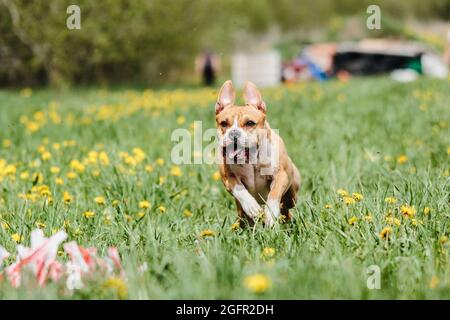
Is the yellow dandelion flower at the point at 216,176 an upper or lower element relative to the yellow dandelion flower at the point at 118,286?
upper

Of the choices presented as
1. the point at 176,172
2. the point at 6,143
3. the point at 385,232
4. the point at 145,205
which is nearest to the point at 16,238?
the point at 145,205

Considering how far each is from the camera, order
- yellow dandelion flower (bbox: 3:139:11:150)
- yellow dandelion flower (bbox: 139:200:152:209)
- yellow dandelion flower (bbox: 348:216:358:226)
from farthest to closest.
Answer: yellow dandelion flower (bbox: 3:139:11:150), yellow dandelion flower (bbox: 139:200:152:209), yellow dandelion flower (bbox: 348:216:358:226)

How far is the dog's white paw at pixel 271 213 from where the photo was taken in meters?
3.20

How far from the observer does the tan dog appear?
126 inches

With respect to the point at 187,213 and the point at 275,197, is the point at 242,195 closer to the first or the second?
the point at 275,197

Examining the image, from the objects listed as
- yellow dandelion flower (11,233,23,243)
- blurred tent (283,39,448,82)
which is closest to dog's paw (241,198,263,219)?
yellow dandelion flower (11,233,23,243)

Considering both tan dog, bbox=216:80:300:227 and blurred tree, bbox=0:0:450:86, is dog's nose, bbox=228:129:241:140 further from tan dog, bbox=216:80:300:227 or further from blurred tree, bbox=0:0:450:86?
blurred tree, bbox=0:0:450:86

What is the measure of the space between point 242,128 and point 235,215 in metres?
0.91

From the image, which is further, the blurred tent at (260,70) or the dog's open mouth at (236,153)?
the blurred tent at (260,70)

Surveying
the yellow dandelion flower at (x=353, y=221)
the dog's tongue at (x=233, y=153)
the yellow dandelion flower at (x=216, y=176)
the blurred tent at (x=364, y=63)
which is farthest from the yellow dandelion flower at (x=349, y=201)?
the blurred tent at (x=364, y=63)

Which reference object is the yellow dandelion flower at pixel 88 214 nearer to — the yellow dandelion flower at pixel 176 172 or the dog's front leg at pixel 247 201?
the dog's front leg at pixel 247 201

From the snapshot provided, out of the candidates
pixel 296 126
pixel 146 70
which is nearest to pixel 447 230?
→ pixel 296 126

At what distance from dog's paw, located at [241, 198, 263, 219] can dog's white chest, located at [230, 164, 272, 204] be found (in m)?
0.09

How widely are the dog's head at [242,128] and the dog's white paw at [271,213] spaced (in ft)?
0.81
